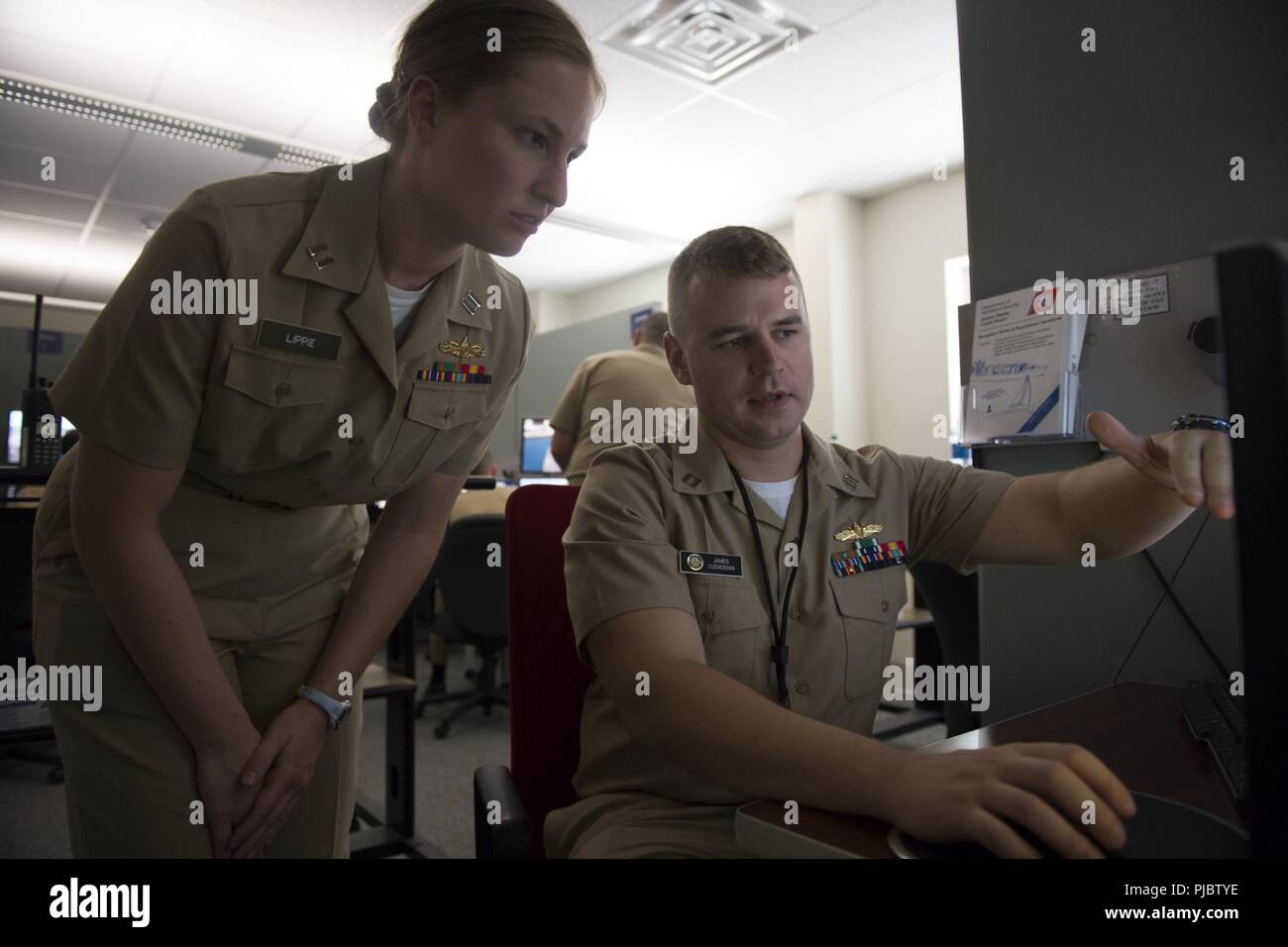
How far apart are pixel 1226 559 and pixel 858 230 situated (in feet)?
13.7

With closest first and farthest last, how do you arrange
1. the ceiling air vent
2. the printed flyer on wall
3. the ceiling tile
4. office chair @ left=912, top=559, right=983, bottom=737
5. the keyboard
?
the keyboard < the printed flyer on wall < office chair @ left=912, top=559, right=983, bottom=737 < the ceiling air vent < the ceiling tile

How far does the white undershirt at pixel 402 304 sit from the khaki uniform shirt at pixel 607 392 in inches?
65.2

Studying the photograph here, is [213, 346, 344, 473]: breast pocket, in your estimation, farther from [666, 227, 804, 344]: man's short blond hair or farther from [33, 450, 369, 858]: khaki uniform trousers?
[666, 227, 804, 344]: man's short blond hair

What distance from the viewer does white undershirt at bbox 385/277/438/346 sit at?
0.95 meters

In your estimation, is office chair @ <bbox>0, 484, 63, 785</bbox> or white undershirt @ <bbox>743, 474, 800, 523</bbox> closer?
white undershirt @ <bbox>743, 474, 800, 523</bbox>

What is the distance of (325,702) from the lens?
3.10ft

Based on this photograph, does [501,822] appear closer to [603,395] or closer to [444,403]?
[444,403]

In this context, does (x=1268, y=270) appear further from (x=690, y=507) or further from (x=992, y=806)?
(x=690, y=507)

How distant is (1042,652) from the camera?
1.31 m

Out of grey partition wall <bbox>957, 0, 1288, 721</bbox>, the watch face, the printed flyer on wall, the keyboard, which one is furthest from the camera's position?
the printed flyer on wall

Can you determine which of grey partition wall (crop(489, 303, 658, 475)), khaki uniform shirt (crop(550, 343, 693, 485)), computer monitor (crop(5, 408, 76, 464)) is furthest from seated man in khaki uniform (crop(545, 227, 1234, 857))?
grey partition wall (crop(489, 303, 658, 475))

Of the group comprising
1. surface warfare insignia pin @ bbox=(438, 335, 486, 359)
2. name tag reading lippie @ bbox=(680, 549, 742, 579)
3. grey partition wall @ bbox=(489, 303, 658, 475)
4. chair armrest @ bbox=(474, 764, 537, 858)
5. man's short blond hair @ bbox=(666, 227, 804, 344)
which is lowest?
chair armrest @ bbox=(474, 764, 537, 858)
